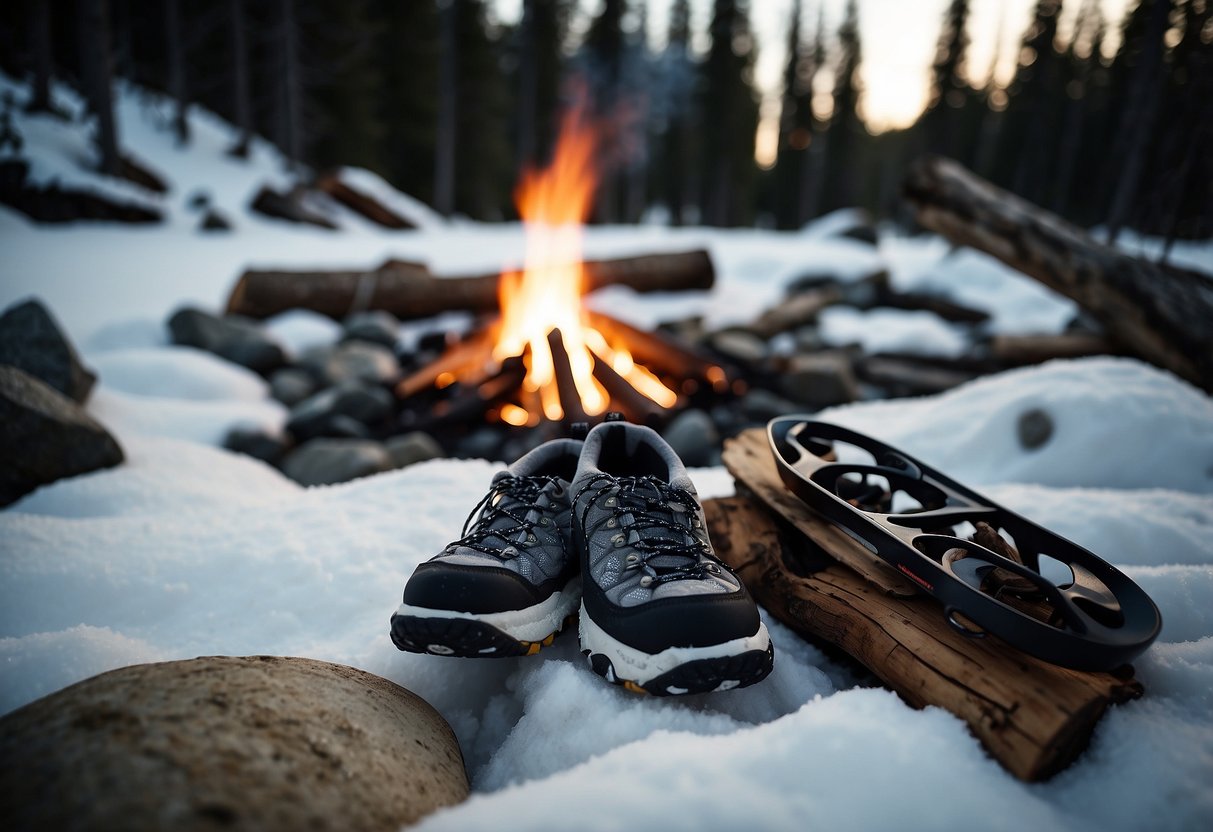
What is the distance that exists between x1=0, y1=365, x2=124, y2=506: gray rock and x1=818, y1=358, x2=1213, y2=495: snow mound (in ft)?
13.3

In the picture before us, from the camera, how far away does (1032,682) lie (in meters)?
1.22

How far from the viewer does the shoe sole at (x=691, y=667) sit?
1304mm

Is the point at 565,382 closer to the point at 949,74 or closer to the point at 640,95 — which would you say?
the point at 949,74

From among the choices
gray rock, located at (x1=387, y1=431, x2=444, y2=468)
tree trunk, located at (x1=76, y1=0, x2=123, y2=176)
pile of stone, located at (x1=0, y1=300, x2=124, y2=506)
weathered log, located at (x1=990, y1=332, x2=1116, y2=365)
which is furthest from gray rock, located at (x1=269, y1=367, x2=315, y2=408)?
tree trunk, located at (x1=76, y1=0, x2=123, y2=176)

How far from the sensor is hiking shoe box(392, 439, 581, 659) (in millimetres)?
1413

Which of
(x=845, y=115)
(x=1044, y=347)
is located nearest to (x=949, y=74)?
(x=845, y=115)

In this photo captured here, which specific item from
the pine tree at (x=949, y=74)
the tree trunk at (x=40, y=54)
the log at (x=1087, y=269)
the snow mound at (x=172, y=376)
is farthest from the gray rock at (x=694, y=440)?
the pine tree at (x=949, y=74)

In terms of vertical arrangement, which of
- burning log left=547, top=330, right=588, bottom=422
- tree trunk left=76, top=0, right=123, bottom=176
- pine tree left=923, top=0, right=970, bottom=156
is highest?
pine tree left=923, top=0, right=970, bottom=156

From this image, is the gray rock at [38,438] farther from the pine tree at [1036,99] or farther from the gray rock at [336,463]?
the pine tree at [1036,99]

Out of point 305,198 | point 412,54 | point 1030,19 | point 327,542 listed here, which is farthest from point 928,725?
point 1030,19

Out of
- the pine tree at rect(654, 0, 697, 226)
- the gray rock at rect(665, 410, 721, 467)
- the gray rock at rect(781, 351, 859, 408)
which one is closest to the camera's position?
the gray rock at rect(665, 410, 721, 467)

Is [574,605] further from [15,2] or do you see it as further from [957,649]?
[15,2]

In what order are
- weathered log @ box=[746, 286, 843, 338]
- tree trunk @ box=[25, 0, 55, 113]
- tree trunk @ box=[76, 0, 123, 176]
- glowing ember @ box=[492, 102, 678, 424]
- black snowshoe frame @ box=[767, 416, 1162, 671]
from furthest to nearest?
tree trunk @ box=[25, 0, 55, 113], tree trunk @ box=[76, 0, 123, 176], weathered log @ box=[746, 286, 843, 338], glowing ember @ box=[492, 102, 678, 424], black snowshoe frame @ box=[767, 416, 1162, 671]

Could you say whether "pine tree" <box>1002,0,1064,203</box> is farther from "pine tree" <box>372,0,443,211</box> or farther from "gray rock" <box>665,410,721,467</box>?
"gray rock" <box>665,410,721,467</box>
